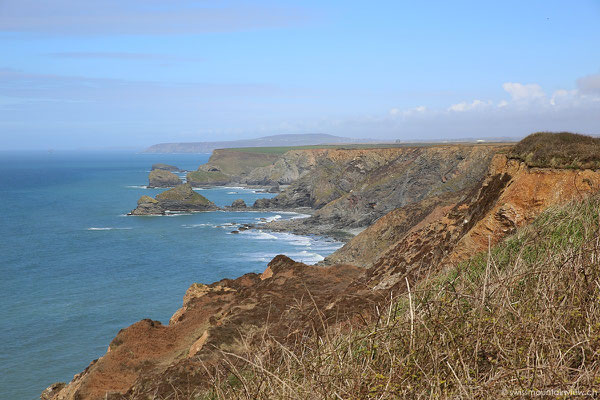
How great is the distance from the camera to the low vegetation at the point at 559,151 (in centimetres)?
1534

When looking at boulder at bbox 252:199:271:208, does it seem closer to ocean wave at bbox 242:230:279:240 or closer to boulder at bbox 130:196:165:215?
boulder at bbox 130:196:165:215

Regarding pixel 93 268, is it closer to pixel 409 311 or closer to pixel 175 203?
pixel 175 203

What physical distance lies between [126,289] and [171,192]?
2397 inches

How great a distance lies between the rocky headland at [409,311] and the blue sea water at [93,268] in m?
14.1

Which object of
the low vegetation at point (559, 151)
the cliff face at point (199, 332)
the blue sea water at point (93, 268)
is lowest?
the blue sea water at point (93, 268)

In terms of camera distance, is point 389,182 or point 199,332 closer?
point 199,332

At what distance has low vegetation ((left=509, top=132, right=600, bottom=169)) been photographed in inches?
604

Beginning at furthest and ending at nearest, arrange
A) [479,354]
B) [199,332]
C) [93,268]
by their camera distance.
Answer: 1. [93,268]
2. [199,332]
3. [479,354]

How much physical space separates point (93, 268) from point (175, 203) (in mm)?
48365

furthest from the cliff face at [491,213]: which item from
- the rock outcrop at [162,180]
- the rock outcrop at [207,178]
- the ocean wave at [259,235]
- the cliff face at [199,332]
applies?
the rock outcrop at [207,178]

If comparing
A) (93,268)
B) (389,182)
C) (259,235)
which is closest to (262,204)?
(389,182)

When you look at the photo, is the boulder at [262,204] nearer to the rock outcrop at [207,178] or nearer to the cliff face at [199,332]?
the rock outcrop at [207,178]

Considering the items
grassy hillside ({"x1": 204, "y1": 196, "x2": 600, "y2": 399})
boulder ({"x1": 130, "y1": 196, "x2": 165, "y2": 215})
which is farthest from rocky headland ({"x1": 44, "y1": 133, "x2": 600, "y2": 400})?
boulder ({"x1": 130, "y1": 196, "x2": 165, "y2": 215})

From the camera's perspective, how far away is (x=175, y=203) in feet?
348
